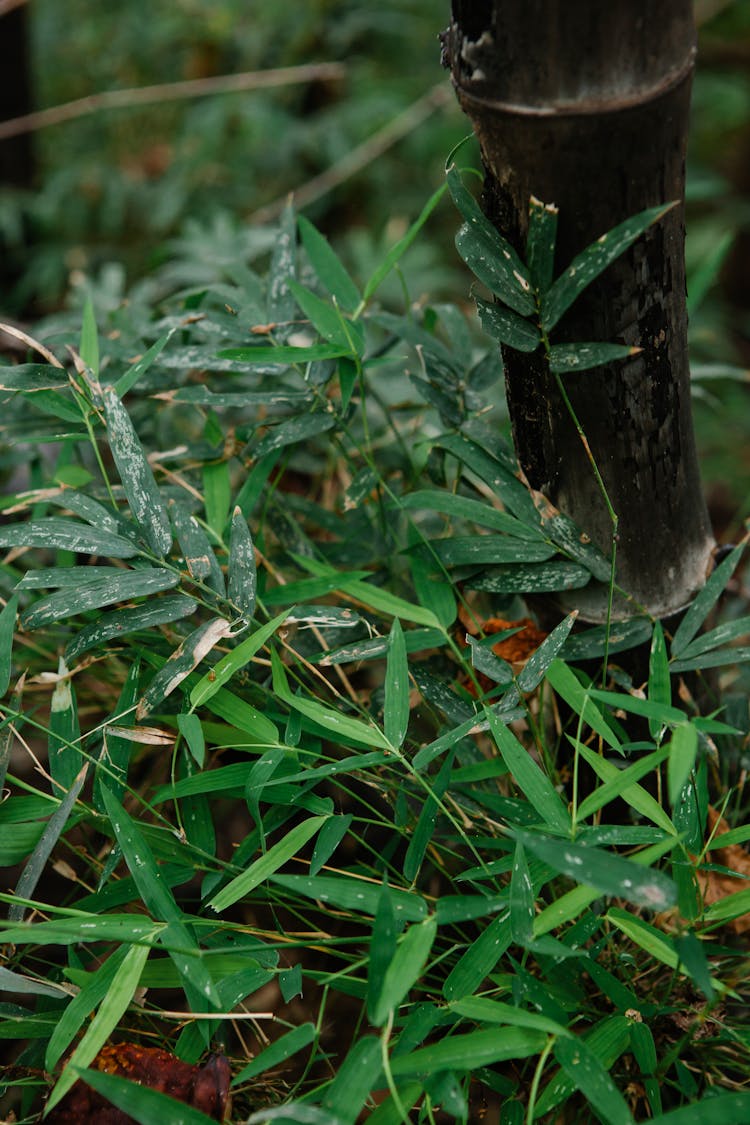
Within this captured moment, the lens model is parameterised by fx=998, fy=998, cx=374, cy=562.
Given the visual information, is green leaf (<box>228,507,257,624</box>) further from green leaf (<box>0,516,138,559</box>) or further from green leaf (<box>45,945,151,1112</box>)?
green leaf (<box>45,945,151,1112</box>)

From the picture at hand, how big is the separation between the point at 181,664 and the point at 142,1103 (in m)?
0.26

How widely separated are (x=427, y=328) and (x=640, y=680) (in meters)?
0.38

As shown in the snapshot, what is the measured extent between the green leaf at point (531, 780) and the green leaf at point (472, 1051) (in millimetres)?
116

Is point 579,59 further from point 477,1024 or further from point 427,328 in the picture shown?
point 477,1024

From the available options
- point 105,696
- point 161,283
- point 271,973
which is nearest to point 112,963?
point 271,973

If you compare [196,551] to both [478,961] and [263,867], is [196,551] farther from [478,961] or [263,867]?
[478,961]

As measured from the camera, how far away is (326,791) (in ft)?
2.89

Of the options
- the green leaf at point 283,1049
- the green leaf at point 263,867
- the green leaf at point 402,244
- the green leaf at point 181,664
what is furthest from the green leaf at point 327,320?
the green leaf at point 283,1049

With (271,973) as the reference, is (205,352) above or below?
above

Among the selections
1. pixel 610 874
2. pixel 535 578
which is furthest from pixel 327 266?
pixel 610 874

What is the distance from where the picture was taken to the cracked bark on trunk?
550mm

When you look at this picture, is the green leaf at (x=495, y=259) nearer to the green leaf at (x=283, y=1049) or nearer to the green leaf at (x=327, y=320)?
the green leaf at (x=327, y=320)

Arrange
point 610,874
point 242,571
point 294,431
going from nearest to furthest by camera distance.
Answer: point 610,874 < point 242,571 < point 294,431

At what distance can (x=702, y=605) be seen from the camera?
73 cm
